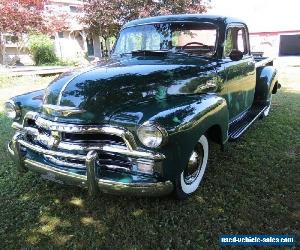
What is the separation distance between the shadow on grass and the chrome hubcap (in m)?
0.20

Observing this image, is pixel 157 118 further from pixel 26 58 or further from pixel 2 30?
pixel 26 58

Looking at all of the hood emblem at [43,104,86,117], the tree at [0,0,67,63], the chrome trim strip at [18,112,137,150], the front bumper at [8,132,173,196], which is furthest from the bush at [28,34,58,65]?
the front bumper at [8,132,173,196]

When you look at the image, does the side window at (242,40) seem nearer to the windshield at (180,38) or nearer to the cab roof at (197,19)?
the cab roof at (197,19)

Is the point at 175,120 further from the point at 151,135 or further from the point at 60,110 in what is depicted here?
the point at 60,110

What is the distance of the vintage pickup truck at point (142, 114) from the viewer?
297 centimetres

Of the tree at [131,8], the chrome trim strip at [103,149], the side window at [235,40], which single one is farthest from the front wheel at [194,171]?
the tree at [131,8]

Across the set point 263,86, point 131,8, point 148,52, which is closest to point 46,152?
point 148,52

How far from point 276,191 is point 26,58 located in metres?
23.2

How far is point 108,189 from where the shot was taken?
3.00 metres

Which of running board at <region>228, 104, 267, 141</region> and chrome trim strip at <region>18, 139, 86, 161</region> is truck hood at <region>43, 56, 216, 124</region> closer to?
chrome trim strip at <region>18, 139, 86, 161</region>

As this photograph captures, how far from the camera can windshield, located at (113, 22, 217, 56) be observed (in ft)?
14.5

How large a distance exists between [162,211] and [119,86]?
50.4 inches

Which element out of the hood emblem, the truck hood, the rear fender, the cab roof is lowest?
the rear fender

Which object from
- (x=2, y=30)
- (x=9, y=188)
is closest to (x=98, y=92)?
(x=9, y=188)
